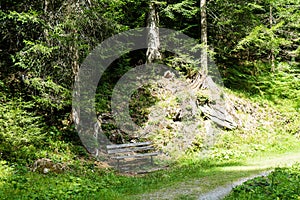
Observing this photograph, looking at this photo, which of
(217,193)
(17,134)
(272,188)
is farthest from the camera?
(17,134)

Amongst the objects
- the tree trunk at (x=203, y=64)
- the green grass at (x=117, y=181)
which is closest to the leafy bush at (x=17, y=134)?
the green grass at (x=117, y=181)

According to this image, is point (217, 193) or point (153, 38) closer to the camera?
point (217, 193)

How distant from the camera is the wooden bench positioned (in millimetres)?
10281

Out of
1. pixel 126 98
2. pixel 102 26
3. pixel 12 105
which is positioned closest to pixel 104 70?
pixel 126 98

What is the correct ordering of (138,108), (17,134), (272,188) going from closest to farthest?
(272,188)
(17,134)
(138,108)

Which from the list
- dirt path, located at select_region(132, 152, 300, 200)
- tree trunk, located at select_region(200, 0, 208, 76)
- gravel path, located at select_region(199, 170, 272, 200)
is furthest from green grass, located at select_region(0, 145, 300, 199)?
tree trunk, located at select_region(200, 0, 208, 76)

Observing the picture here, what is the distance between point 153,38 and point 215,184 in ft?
27.9

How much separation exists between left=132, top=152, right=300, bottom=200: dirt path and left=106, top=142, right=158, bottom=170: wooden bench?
270cm

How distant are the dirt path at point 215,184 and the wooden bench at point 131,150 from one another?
2.70 metres

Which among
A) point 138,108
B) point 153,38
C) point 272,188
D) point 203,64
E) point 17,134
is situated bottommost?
point 272,188

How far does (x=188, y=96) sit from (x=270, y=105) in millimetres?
4689

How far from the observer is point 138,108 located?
43.0 ft

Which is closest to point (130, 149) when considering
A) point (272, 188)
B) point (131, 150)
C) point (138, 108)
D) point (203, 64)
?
point (131, 150)

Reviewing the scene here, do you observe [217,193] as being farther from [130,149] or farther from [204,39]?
[204,39]
